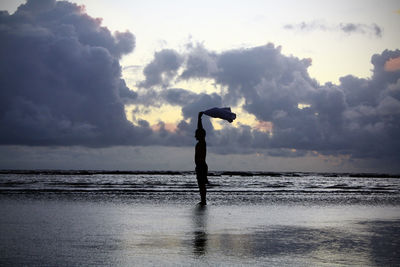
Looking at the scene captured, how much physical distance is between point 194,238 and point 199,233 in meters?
0.68

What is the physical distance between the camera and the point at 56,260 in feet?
19.9

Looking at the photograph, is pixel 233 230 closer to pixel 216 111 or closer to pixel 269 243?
pixel 269 243

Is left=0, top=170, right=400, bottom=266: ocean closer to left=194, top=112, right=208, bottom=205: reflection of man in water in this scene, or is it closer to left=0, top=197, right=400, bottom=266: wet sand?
left=0, top=197, right=400, bottom=266: wet sand

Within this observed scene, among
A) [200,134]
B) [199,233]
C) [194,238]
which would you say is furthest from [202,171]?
[194,238]

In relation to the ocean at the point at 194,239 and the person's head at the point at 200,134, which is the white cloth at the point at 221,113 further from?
the ocean at the point at 194,239

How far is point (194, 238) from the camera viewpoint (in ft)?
26.6

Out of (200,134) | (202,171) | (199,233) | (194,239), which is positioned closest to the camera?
(194,239)

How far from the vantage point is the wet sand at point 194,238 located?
6223 millimetres

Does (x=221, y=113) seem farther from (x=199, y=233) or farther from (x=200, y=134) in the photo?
(x=199, y=233)

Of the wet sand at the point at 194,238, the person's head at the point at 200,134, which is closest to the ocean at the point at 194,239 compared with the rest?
the wet sand at the point at 194,238

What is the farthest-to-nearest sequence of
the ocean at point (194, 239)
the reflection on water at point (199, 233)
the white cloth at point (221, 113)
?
the white cloth at point (221, 113), the reflection on water at point (199, 233), the ocean at point (194, 239)

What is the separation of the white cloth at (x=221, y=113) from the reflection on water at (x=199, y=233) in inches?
156

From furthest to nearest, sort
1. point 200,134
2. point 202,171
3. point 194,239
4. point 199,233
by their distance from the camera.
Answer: point 202,171 < point 200,134 < point 199,233 < point 194,239

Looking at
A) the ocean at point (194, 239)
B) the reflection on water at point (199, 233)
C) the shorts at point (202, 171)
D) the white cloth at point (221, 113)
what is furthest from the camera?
the shorts at point (202, 171)
